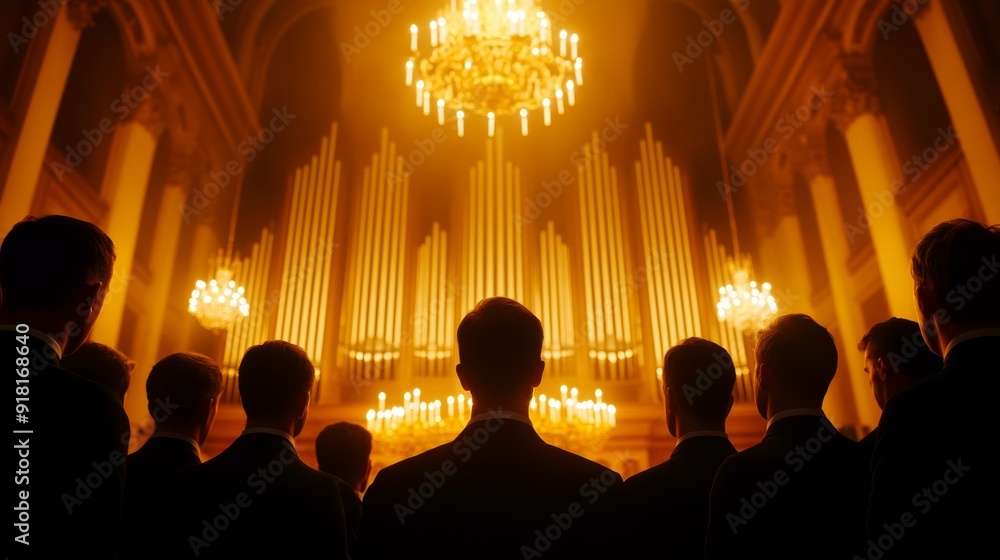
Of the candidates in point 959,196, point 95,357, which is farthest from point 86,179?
point 959,196

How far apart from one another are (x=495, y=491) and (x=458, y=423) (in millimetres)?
5790

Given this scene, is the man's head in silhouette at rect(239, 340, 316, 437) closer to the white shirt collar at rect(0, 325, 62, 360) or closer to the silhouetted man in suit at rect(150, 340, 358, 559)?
the silhouetted man in suit at rect(150, 340, 358, 559)

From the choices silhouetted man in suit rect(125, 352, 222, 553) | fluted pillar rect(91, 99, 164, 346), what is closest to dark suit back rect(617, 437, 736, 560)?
silhouetted man in suit rect(125, 352, 222, 553)

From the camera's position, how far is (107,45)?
7.34 m

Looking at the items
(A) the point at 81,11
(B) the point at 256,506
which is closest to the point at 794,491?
(B) the point at 256,506

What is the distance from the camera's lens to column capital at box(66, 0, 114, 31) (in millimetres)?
6199

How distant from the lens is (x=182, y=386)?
229cm

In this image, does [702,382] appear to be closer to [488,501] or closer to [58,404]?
[488,501]

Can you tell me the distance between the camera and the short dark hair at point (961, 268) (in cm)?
160

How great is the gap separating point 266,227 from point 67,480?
8809mm

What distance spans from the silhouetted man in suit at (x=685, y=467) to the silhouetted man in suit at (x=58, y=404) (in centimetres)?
116

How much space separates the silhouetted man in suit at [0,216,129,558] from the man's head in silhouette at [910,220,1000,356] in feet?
6.16

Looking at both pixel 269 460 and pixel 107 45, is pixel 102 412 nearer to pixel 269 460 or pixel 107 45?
pixel 269 460

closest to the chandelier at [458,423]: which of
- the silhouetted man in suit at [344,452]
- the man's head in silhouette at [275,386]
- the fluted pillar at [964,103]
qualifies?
the fluted pillar at [964,103]
